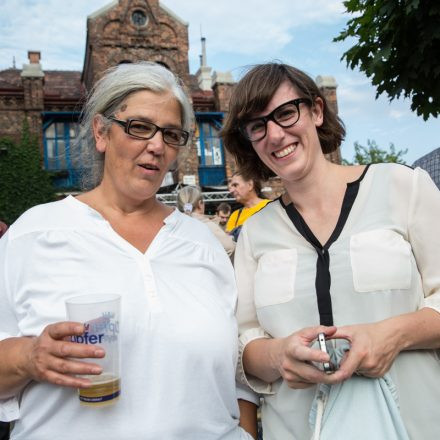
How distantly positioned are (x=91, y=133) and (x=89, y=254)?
2.44ft

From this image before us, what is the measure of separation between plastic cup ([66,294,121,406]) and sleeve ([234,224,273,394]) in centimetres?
70

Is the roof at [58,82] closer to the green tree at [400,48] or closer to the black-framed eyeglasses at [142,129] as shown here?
the green tree at [400,48]

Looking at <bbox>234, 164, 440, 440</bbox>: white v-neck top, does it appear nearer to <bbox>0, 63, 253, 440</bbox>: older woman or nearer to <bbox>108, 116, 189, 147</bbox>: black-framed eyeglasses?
<bbox>0, 63, 253, 440</bbox>: older woman

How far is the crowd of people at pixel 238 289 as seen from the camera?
1594 mm

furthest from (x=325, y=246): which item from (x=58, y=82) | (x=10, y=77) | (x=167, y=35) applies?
(x=58, y=82)

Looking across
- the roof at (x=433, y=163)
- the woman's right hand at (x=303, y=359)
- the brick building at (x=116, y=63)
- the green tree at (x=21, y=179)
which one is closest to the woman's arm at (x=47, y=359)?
the woman's right hand at (x=303, y=359)

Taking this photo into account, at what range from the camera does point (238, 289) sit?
6.88 feet

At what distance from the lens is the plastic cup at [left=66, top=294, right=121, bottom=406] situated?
142cm

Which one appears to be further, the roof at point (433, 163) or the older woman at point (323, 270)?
the roof at point (433, 163)

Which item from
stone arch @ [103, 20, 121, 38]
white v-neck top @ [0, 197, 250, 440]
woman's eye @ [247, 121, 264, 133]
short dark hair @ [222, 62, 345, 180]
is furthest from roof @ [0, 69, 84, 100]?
white v-neck top @ [0, 197, 250, 440]

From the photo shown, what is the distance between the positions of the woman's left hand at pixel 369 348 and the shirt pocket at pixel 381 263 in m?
0.17

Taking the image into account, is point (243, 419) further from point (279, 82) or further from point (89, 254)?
point (279, 82)

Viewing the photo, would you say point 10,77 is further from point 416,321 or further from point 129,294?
point 416,321

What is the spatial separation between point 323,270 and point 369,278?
6.6 inches
